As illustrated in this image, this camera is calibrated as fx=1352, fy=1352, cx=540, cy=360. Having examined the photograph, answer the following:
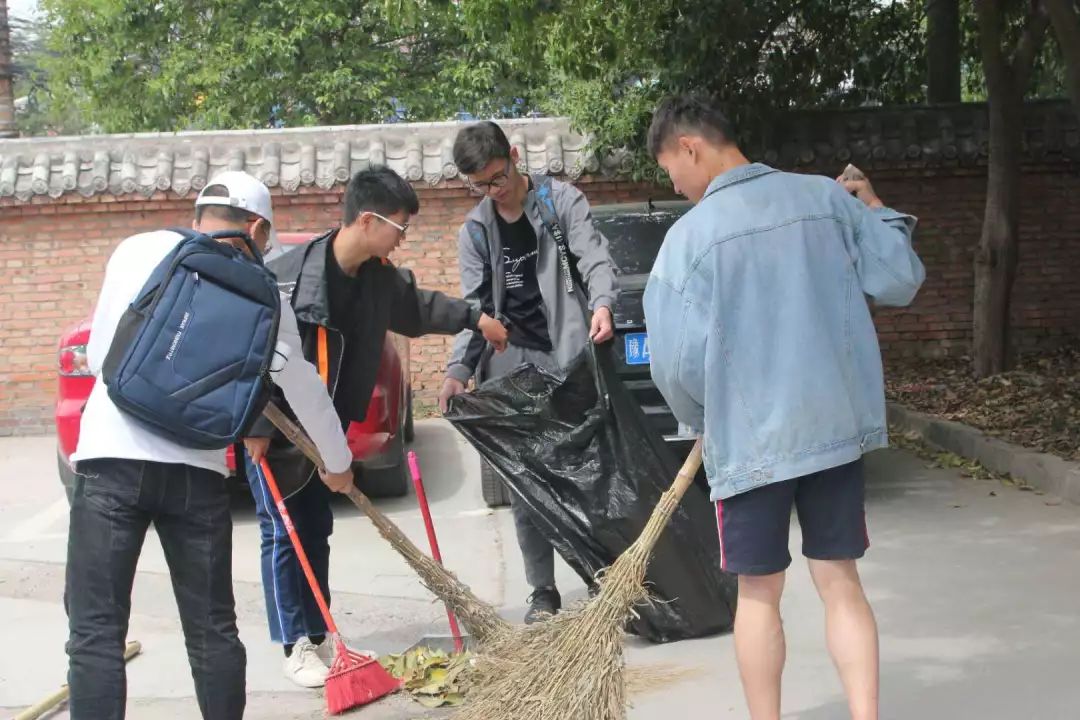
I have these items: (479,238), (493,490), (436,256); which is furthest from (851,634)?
(436,256)

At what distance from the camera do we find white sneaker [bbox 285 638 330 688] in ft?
15.5

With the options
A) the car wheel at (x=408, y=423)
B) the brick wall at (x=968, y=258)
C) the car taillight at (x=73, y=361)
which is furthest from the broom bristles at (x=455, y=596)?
the brick wall at (x=968, y=258)

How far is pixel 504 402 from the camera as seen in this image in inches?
198

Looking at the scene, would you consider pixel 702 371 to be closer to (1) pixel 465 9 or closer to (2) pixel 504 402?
(2) pixel 504 402

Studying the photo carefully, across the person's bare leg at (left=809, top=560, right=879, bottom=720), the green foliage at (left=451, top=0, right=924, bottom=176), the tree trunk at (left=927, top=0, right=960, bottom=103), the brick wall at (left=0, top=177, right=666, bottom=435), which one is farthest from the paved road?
the tree trunk at (left=927, top=0, right=960, bottom=103)

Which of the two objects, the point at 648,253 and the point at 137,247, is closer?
the point at 137,247

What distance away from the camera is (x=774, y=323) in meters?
3.40

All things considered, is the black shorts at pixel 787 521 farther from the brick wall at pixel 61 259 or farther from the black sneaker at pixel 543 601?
the brick wall at pixel 61 259

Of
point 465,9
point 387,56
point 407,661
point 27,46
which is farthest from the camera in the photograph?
point 27,46

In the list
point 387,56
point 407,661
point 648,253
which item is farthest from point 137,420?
point 387,56

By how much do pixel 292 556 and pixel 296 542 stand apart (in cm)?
15

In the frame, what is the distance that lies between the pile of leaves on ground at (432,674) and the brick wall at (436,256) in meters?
6.84

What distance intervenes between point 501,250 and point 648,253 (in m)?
2.41

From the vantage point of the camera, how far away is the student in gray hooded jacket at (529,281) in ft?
16.5
